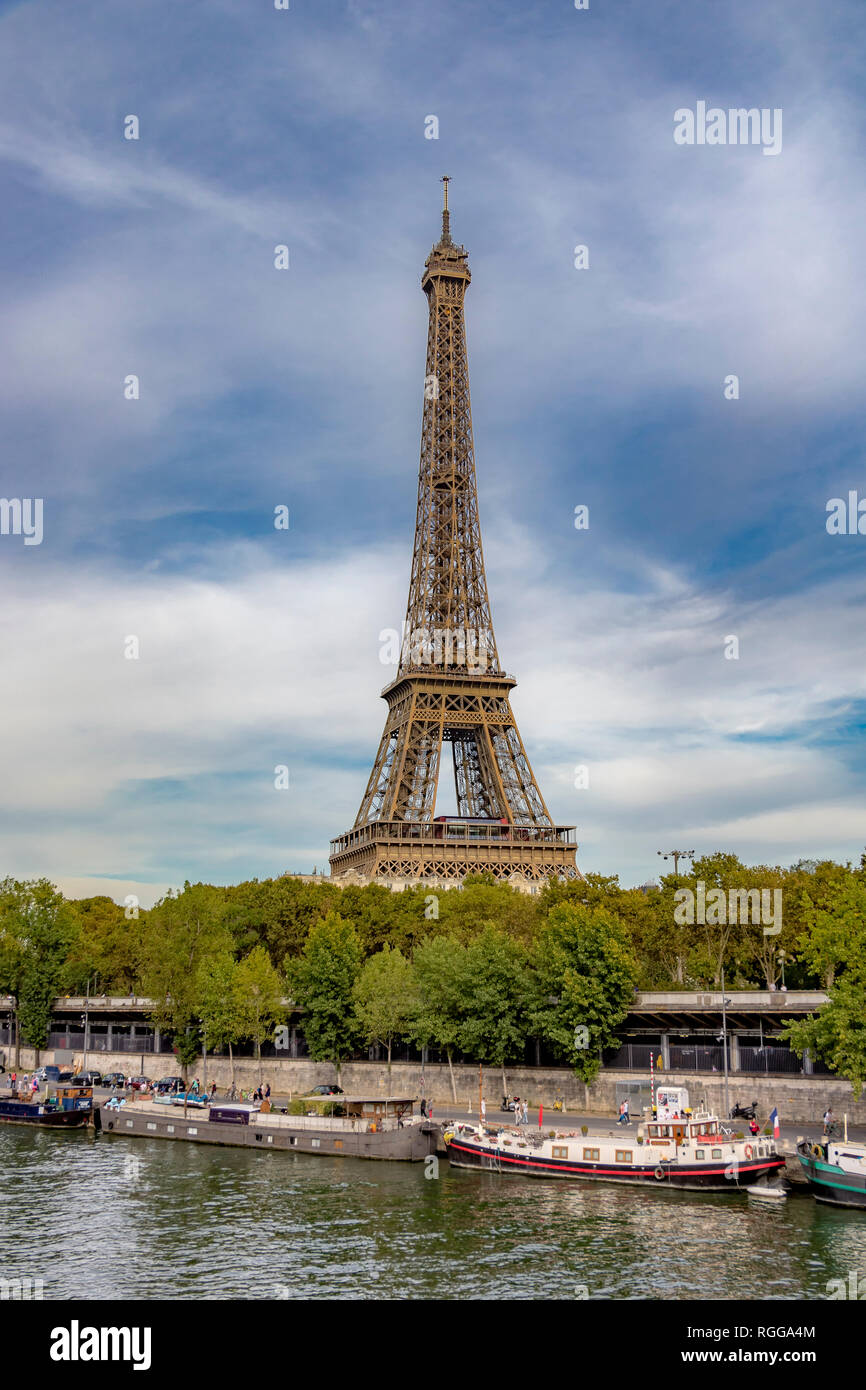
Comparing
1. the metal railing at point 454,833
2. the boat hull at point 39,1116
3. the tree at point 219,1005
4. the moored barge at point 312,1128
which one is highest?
the metal railing at point 454,833

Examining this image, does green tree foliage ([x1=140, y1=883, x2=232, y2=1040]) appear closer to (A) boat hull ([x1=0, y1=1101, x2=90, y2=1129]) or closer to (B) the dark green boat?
(A) boat hull ([x1=0, y1=1101, x2=90, y2=1129])

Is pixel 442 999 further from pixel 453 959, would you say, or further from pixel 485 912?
pixel 485 912

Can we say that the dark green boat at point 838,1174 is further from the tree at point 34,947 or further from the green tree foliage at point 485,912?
the tree at point 34,947

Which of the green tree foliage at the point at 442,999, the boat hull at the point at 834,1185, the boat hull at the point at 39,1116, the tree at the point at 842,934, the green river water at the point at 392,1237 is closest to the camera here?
the green river water at the point at 392,1237

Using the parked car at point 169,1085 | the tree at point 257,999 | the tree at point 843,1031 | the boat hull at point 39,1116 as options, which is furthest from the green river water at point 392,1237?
the parked car at point 169,1085

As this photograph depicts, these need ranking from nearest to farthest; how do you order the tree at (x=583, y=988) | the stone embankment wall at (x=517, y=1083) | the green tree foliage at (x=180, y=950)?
the stone embankment wall at (x=517, y=1083), the tree at (x=583, y=988), the green tree foliage at (x=180, y=950)

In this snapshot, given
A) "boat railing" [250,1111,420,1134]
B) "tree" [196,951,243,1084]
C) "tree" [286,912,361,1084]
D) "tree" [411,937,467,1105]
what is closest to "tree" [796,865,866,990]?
"tree" [411,937,467,1105]

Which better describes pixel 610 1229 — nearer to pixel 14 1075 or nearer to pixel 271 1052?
pixel 271 1052

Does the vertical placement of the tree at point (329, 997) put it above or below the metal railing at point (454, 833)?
below
